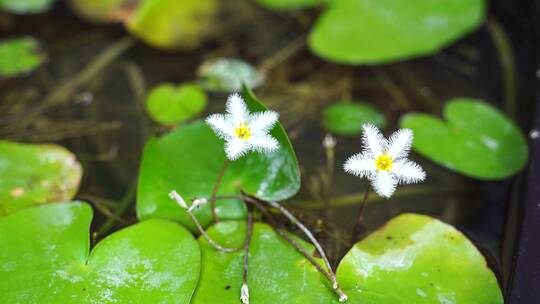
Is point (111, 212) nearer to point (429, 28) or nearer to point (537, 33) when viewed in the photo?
point (429, 28)

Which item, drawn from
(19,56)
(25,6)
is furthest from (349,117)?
(25,6)

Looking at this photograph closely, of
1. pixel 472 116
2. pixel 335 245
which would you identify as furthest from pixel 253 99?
pixel 472 116

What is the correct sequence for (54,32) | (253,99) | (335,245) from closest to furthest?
1. (253,99)
2. (335,245)
3. (54,32)

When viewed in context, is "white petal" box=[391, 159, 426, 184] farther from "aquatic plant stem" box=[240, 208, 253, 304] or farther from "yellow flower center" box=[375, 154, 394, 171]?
"aquatic plant stem" box=[240, 208, 253, 304]

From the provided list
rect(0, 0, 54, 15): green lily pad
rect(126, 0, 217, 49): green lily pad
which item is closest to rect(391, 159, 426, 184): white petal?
rect(126, 0, 217, 49): green lily pad

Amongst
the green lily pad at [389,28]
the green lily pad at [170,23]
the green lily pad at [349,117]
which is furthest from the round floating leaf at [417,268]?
the green lily pad at [170,23]
